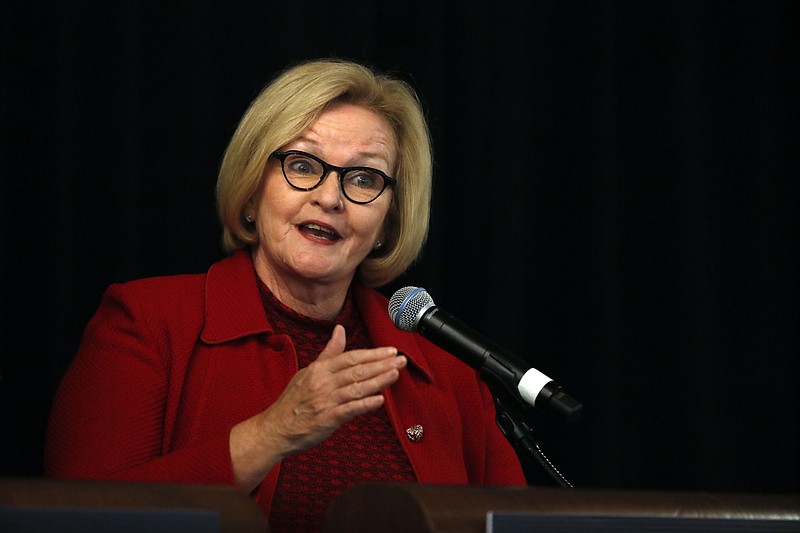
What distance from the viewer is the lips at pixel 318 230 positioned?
1989 millimetres

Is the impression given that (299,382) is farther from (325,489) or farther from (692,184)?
(692,184)

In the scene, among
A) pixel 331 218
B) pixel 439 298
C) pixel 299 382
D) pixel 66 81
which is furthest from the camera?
pixel 439 298

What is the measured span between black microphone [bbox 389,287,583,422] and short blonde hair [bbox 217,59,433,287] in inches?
21.5

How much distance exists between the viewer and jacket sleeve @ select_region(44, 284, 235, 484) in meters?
1.61

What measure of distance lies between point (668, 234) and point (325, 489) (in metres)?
1.39

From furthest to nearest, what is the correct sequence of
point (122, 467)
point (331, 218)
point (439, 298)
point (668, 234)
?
point (668, 234) < point (439, 298) < point (331, 218) < point (122, 467)

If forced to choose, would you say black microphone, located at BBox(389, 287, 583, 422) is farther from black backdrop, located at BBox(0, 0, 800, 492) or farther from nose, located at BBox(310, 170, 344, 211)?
black backdrop, located at BBox(0, 0, 800, 492)

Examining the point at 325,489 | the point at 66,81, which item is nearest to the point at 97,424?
the point at 325,489

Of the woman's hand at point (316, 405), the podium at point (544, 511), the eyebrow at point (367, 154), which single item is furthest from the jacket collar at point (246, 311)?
the podium at point (544, 511)

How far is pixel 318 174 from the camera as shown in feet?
6.55

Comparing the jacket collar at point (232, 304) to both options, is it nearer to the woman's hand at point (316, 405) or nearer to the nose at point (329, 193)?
the nose at point (329, 193)

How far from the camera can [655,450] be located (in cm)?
264

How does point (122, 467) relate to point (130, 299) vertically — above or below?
below

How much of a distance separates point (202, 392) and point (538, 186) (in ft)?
4.03
